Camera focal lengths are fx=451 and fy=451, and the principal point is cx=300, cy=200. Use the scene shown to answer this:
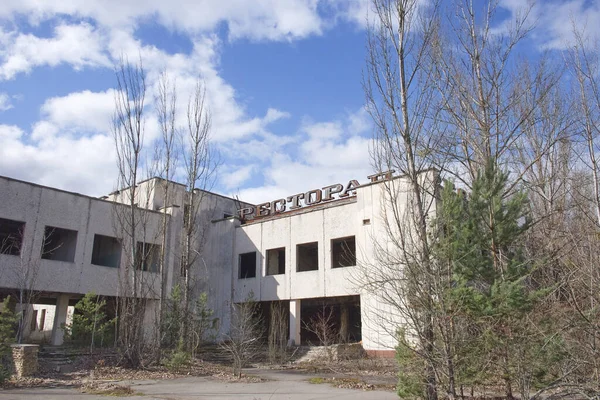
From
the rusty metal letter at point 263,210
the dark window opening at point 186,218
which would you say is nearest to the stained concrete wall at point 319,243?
the rusty metal letter at point 263,210

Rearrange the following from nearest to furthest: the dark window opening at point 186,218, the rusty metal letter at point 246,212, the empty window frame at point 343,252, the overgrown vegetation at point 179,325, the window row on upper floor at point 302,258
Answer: the overgrown vegetation at point 179,325
the dark window opening at point 186,218
the empty window frame at point 343,252
the window row on upper floor at point 302,258
the rusty metal letter at point 246,212

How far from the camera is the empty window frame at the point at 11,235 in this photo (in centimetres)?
2161

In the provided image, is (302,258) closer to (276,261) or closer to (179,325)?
(276,261)

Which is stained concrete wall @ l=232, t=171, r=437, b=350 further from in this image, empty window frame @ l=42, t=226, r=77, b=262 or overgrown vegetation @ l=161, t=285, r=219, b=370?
empty window frame @ l=42, t=226, r=77, b=262

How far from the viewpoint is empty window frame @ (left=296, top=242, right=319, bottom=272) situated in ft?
87.8

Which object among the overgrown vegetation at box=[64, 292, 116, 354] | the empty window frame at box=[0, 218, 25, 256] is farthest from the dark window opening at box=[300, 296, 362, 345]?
the empty window frame at box=[0, 218, 25, 256]

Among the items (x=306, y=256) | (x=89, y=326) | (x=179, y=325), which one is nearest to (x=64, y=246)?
(x=89, y=326)

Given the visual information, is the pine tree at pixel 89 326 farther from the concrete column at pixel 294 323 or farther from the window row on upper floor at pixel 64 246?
the concrete column at pixel 294 323

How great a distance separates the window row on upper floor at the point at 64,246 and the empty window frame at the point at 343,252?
31.7ft

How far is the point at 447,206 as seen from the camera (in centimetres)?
942

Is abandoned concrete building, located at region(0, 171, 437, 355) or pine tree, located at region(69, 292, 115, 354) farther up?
abandoned concrete building, located at region(0, 171, 437, 355)

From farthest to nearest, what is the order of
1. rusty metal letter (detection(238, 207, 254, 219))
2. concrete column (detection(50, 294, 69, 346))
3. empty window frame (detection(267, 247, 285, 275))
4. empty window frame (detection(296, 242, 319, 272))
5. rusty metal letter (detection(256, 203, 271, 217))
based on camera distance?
rusty metal letter (detection(238, 207, 254, 219)) → rusty metal letter (detection(256, 203, 271, 217)) → empty window frame (detection(267, 247, 285, 275)) → empty window frame (detection(296, 242, 319, 272)) → concrete column (detection(50, 294, 69, 346))

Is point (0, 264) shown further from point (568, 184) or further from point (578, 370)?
point (568, 184)

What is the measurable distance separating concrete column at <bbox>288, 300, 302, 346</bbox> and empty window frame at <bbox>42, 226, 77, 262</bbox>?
12.0m
